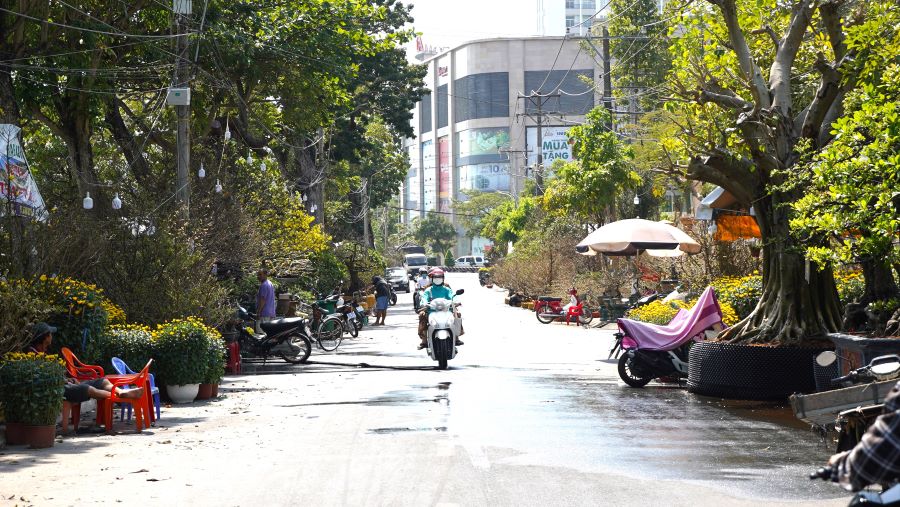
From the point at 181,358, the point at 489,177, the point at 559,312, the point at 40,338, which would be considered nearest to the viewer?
the point at 40,338

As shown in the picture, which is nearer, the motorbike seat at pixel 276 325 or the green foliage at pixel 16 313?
the green foliage at pixel 16 313

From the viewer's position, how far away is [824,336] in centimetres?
1577

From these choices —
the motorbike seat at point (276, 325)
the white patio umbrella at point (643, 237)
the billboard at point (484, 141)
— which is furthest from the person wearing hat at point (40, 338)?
the billboard at point (484, 141)

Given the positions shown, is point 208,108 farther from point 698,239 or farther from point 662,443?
point 662,443

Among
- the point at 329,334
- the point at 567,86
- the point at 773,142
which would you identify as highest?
the point at 567,86

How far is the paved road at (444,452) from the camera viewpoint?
8.62 metres

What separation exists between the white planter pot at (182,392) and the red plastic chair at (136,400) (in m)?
2.53

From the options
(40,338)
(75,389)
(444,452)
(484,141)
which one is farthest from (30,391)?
(484,141)

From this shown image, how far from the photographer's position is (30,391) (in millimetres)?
11414

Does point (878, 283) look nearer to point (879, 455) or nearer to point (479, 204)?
point (879, 455)

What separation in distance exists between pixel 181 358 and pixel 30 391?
4.65m

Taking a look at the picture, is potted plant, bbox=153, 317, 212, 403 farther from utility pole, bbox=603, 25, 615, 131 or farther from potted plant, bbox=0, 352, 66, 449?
utility pole, bbox=603, 25, 615, 131

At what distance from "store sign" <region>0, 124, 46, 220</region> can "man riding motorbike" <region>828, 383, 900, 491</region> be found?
15638 millimetres

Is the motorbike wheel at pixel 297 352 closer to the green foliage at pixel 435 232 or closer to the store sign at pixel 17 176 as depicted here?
the store sign at pixel 17 176
